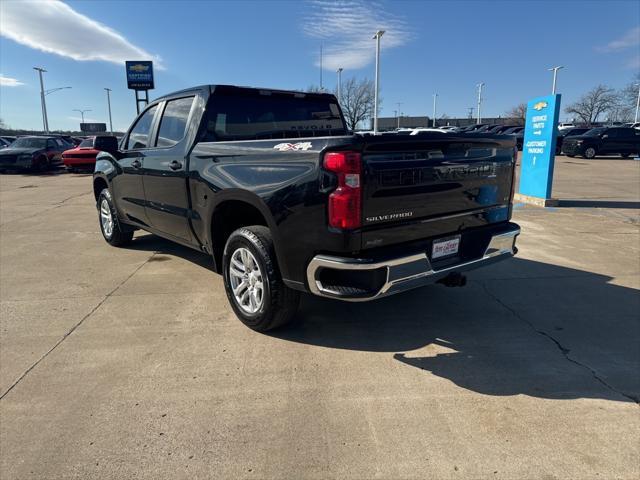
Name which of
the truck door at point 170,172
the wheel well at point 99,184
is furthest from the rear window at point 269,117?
the wheel well at point 99,184

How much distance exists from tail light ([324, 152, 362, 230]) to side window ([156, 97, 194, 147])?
7.48 feet

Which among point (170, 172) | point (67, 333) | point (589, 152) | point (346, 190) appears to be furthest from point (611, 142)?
point (67, 333)

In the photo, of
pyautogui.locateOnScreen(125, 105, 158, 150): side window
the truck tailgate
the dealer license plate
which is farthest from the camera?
pyautogui.locateOnScreen(125, 105, 158, 150): side window

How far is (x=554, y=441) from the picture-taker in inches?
95.5

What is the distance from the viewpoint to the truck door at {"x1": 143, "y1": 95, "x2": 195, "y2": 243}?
4.39 meters

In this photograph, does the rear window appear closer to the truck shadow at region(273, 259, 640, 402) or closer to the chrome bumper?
the truck shadow at region(273, 259, 640, 402)

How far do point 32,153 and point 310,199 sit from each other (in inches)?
897

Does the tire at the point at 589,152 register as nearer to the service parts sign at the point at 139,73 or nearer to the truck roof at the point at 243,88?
the truck roof at the point at 243,88

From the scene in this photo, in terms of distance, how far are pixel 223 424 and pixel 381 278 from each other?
1.28 m

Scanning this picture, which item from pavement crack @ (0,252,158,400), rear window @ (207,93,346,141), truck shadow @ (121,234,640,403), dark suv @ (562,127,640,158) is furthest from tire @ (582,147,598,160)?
pavement crack @ (0,252,158,400)

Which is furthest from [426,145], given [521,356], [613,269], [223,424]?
[613,269]

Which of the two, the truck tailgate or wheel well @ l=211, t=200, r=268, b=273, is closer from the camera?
the truck tailgate

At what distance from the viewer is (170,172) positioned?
452 centimetres

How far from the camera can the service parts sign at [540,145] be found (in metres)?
10.0
